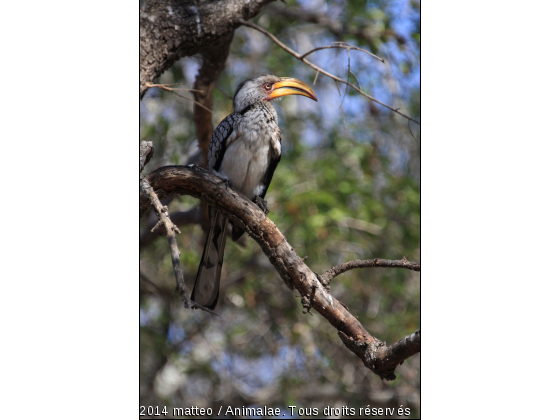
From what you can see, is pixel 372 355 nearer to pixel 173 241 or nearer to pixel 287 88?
pixel 173 241

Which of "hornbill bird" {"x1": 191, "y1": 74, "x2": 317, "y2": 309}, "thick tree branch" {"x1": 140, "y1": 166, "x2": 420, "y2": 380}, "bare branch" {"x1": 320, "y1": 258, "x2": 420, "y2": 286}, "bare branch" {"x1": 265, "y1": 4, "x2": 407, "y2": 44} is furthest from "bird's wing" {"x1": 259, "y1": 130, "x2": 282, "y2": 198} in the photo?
"bare branch" {"x1": 265, "y1": 4, "x2": 407, "y2": 44}

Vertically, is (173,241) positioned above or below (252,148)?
above

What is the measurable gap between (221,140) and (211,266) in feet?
2.02

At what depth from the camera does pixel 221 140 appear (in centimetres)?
242

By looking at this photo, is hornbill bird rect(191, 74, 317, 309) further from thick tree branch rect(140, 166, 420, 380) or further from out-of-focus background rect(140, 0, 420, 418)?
out-of-focus background rect(140, 0, 420, 418)

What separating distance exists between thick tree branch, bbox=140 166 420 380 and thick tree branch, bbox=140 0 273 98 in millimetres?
490

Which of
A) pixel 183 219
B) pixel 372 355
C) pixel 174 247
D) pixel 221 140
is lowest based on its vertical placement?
pixel 183 219

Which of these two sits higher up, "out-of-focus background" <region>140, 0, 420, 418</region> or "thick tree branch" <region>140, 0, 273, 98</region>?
"thick tree branch" <region>140, 0, 273, 98</region>

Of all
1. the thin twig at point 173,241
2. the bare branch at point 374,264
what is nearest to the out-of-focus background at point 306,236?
the bare branch at point 374,264

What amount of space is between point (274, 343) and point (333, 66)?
1.90m

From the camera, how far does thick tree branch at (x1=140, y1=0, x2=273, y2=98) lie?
2340 millimetres

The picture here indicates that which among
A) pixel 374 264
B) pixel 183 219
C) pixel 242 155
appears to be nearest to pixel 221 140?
pixel 242 155
